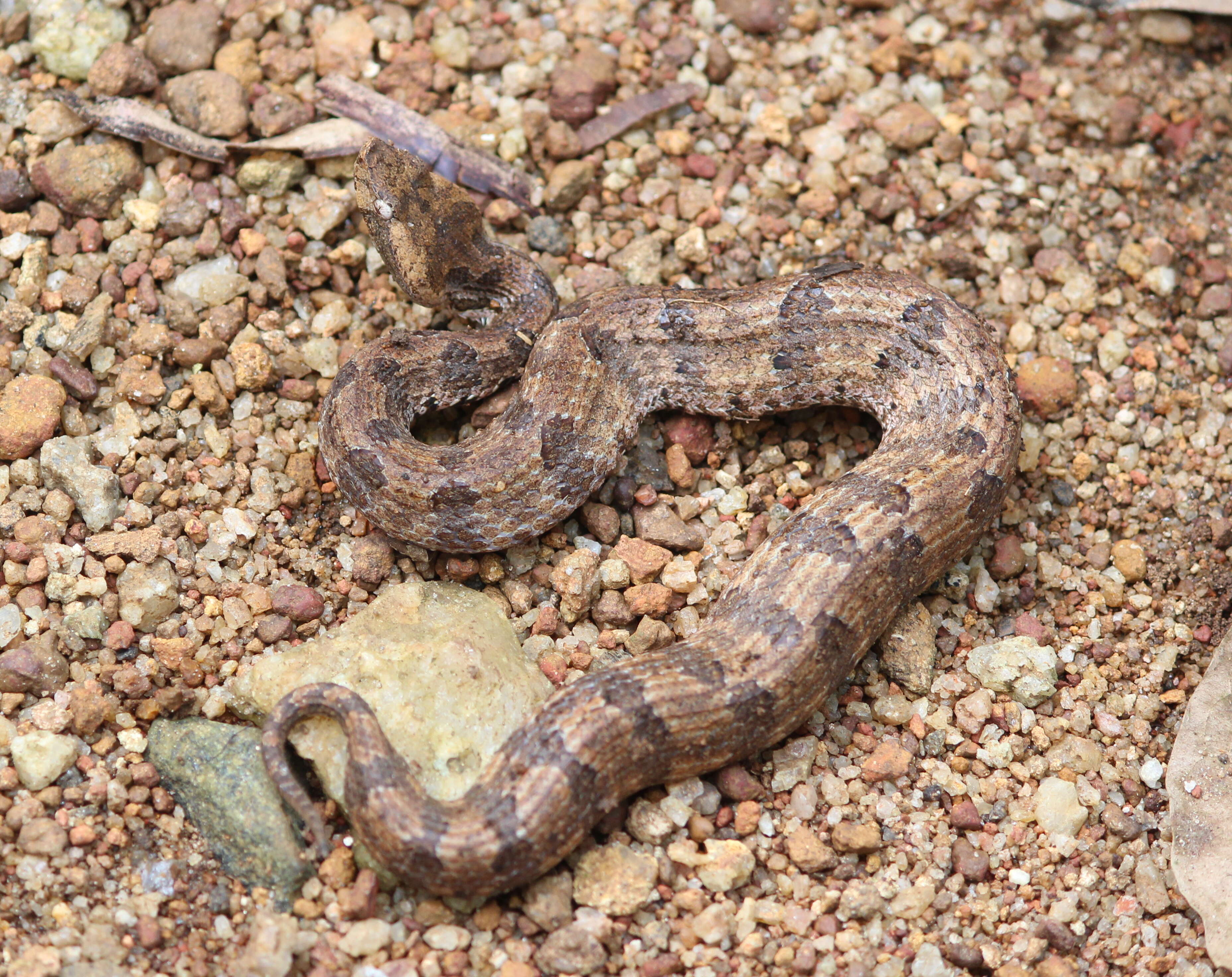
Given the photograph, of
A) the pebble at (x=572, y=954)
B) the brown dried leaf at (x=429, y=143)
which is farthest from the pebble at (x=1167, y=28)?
the pebble at (x=572, y=954)

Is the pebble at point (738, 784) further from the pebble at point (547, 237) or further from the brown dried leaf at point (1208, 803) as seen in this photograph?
the pebble at point (547, 237)

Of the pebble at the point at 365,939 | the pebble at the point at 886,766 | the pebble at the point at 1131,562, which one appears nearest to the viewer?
the pebble at the point at 365,939

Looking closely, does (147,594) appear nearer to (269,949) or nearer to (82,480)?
(82,480)

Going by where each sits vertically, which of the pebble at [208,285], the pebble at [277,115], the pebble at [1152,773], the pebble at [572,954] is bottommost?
the pebble at [572,954]

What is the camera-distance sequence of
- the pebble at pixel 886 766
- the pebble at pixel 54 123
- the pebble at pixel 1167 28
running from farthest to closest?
the pebble at pixel 1167 28, the pebble at pixel 54 123, the pebble at pixel 886 766

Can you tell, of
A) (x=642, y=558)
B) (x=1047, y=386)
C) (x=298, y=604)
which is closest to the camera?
(x=298, y=604)

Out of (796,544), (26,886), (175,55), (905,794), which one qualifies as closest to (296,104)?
(175,55)

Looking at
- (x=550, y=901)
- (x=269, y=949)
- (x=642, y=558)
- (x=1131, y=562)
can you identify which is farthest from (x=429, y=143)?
(x=1131, y=562)
